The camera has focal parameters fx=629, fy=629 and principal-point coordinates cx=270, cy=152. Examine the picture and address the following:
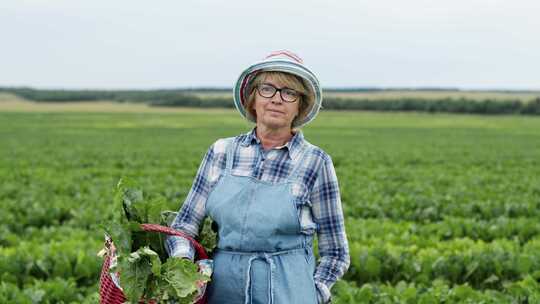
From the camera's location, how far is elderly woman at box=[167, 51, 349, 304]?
2531 mm

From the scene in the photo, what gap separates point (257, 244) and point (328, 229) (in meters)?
0.38

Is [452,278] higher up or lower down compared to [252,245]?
lower down

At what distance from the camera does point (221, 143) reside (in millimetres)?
2748

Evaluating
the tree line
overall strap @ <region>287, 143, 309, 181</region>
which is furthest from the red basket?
the tree line

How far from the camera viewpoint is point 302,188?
262 cm

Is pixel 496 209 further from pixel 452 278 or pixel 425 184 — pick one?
pixel 452 278

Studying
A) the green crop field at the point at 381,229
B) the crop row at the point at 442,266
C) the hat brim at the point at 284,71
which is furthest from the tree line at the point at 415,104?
the hat brim at the point at 284,71

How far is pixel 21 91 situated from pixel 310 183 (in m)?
134

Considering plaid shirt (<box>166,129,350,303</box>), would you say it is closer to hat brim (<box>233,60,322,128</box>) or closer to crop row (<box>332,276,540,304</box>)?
hat brim (<box>233,60,322,128</box>)

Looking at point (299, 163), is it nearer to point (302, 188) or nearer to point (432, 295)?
point (302, 188)

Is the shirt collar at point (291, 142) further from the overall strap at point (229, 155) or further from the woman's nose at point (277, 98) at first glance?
the woman's nose at point (277, 98)

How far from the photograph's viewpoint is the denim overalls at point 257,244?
2512mm

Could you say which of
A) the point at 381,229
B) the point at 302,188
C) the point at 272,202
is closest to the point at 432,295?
the point at 302,188

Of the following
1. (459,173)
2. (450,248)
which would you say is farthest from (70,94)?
(450,248)
